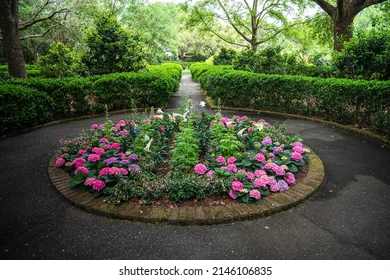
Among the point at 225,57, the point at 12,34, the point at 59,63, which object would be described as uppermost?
the point at 12,34

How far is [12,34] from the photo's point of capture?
1169 centimetres

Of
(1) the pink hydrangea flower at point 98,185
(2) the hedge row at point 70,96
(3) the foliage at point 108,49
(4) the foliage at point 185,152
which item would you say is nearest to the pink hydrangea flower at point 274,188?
(4) the foliage at point 185,152

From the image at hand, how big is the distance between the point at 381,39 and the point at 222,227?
826cm

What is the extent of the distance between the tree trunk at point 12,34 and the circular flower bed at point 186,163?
9.07 metres

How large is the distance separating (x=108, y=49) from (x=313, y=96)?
25.2ft

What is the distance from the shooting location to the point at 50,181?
14.4 ft

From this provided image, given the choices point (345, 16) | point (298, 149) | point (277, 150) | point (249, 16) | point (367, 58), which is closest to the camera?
point (277, 150)

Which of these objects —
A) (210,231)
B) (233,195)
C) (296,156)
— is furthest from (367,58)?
(210,231)

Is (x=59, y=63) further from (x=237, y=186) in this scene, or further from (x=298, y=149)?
(x=237, y=186)

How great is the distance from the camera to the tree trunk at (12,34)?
1154 centimetres

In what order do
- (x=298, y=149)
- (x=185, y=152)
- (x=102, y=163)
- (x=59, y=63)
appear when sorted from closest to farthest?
(x=102, y=163) → (x=185, y=152) → (x=298, y=149) → (x=59, y=63)

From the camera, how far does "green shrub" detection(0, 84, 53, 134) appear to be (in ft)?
22.3
